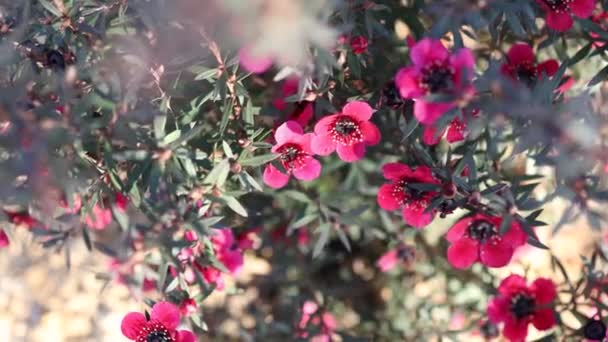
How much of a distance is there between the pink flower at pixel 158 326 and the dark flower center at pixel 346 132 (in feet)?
1.49

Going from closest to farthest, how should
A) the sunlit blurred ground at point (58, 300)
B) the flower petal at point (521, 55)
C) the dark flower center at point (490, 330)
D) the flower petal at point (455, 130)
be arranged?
the flower petal at point (455, 130)
the flower petal at point (521, 55)
the dark flower center at point (490, 330)
the sunlit blurred ground at point (58, 300)

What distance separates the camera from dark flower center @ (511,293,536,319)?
1404 millimetres

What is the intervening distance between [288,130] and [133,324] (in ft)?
1.59

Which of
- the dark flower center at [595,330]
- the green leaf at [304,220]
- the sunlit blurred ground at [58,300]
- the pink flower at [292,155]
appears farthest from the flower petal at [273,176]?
the sunlit blurred ground at [58,300]

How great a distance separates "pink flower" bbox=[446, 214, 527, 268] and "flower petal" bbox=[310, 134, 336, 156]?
30 cm

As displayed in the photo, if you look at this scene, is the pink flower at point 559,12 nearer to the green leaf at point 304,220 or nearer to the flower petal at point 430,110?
the flower petal at point 430,110

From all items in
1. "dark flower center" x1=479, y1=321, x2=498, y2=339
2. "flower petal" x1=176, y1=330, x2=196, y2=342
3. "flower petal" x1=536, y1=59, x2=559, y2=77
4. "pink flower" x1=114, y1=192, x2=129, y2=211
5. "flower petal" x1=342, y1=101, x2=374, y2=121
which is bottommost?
"dark flower center" x1=479, y1=321, x2=498, y2=339

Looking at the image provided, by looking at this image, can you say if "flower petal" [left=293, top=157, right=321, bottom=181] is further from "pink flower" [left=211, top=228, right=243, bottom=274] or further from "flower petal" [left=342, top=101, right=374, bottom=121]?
"pink flower" [left=211, top=228, right=243, bottom=274]

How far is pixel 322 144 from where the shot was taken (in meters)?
1.25

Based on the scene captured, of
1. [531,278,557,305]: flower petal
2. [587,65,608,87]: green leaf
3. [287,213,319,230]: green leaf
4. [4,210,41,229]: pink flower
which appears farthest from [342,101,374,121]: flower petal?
[4,210,41,229]: pink flower

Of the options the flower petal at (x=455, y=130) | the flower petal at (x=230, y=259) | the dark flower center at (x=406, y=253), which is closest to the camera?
the flower petal at (x=455, y=130)

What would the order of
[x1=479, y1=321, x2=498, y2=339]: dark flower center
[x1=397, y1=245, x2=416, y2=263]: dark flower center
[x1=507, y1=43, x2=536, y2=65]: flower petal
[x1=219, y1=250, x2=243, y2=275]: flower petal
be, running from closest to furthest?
1. [x1=507, y1=43, x2=536, y2=65]: flower petal
2. [x1=219, y1=250, x2=243, y2=275]: flower petal
3. [x1=479, y1=321, x2=498, y2=339]: dark flower center
4. [x1=397, y1=245, x2=416, y2=263]: dark flower center

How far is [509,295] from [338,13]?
735 millimetres

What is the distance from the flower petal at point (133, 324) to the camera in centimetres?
125
